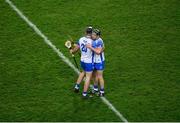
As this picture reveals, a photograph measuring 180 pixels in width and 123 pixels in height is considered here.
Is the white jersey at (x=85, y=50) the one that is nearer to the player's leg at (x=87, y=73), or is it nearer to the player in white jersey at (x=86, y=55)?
the player in white jersey at (x=86, y=55)

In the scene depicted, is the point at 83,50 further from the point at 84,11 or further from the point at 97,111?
the point at 84,11

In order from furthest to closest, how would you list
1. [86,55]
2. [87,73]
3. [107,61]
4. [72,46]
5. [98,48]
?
[107,61], [72,46], [87,73], [86,55], [98,48]

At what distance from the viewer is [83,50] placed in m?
11.3

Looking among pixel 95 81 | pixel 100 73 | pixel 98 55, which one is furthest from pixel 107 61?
pixel 98 55

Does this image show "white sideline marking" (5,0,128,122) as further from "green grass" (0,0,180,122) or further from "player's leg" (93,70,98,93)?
"player's leg" (93,70,98,93)

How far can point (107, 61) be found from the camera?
13.3 meters

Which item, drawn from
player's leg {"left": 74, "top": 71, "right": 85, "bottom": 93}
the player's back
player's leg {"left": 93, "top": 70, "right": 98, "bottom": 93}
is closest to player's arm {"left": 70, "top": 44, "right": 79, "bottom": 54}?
the player's back

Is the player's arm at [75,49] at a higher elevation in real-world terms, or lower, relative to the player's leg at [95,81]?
higher

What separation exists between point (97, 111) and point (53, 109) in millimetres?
1210

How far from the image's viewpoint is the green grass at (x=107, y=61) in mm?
11180

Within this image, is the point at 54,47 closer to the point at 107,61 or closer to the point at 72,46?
the point at 107,61

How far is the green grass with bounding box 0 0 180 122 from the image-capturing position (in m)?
11.2

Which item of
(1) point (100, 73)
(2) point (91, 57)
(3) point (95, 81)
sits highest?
(2) point (91, 57)

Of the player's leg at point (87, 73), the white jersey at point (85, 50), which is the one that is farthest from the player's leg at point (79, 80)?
the white jersey at point (85, 50)
